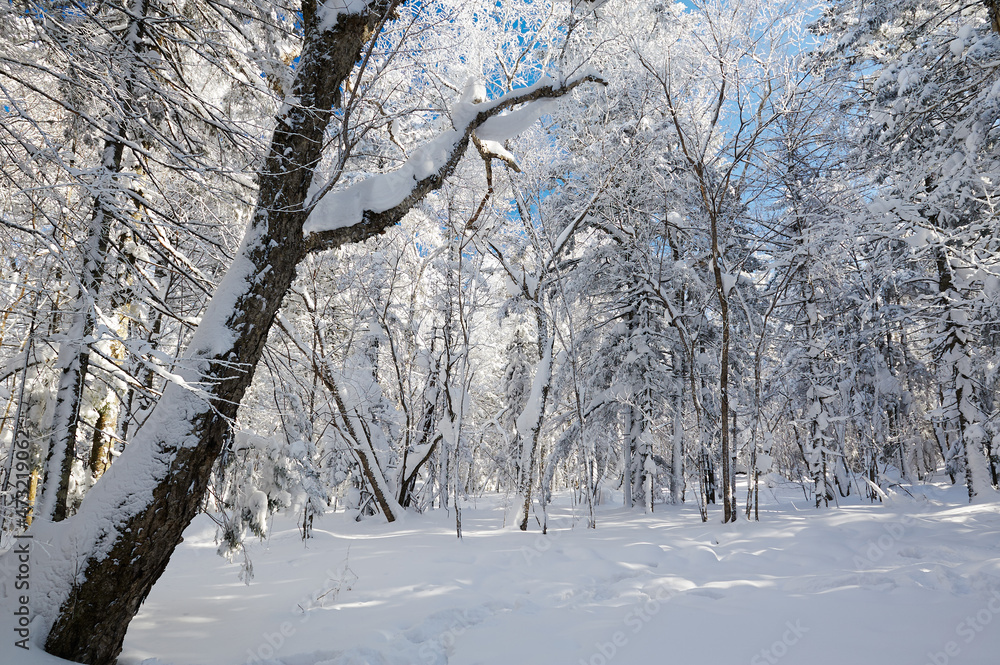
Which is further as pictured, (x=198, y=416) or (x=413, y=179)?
(x=413, y=179)

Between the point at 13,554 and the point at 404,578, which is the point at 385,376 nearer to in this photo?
the point at 404,578

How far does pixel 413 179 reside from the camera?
3.68 metres

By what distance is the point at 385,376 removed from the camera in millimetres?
14789

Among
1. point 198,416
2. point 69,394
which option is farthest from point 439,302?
point 198,416

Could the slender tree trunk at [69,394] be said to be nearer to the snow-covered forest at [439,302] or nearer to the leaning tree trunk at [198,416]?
the snow-covered forest at [439,302]

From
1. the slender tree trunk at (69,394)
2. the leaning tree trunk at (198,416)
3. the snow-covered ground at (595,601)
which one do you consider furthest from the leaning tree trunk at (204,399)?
the slender tree trunk at (69,394)

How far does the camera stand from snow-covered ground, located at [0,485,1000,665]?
3.04 m

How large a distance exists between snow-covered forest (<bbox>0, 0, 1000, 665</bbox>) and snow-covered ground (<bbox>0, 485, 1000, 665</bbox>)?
0.13 ft

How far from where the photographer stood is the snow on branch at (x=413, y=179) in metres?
3.47

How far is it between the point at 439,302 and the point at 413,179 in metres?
7.69

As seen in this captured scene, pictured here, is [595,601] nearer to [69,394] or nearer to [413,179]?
[413,179]

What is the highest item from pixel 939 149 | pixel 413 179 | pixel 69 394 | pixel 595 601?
pixel 939 149

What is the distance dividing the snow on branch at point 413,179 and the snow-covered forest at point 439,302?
0.03 metres

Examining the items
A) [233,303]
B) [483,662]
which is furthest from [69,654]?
[483,662]
